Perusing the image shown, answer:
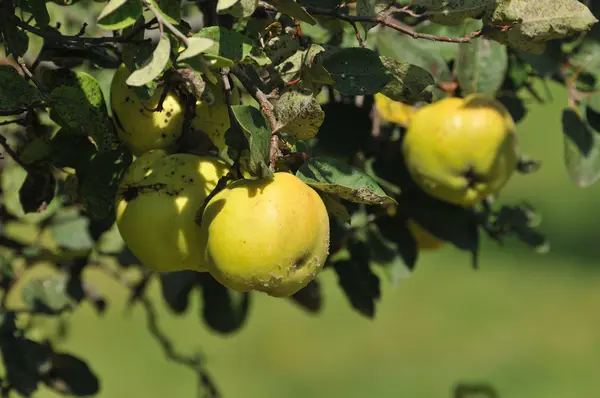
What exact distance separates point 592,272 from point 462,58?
11.4 feet

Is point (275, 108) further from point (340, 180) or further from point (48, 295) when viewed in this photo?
point (48, 295)

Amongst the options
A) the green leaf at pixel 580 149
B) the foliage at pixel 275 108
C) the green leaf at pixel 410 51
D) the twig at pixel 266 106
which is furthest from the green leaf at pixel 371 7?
the green leaf at pixel 580 149

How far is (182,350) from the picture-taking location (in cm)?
404

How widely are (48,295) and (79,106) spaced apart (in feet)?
2.24

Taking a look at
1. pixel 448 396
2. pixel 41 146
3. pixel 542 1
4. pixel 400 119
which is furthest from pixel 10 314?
pixel 448 396

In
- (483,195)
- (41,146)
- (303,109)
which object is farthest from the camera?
(483,195)

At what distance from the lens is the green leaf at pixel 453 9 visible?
0.95 metres

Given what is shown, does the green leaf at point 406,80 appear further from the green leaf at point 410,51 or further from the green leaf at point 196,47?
the green leaf at point 410,51

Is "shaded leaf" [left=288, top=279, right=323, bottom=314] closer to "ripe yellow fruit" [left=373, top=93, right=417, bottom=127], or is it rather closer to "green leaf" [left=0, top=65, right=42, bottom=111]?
"ripe yellow fruit" [left=373, top=93, right=417, bottom=127]

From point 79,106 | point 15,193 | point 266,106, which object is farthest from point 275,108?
point 15,193

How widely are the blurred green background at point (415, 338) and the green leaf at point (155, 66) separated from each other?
271 cm

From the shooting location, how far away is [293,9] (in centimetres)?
93

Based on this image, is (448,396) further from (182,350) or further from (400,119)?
(400,119)

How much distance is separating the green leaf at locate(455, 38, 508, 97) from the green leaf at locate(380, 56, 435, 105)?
46cm
